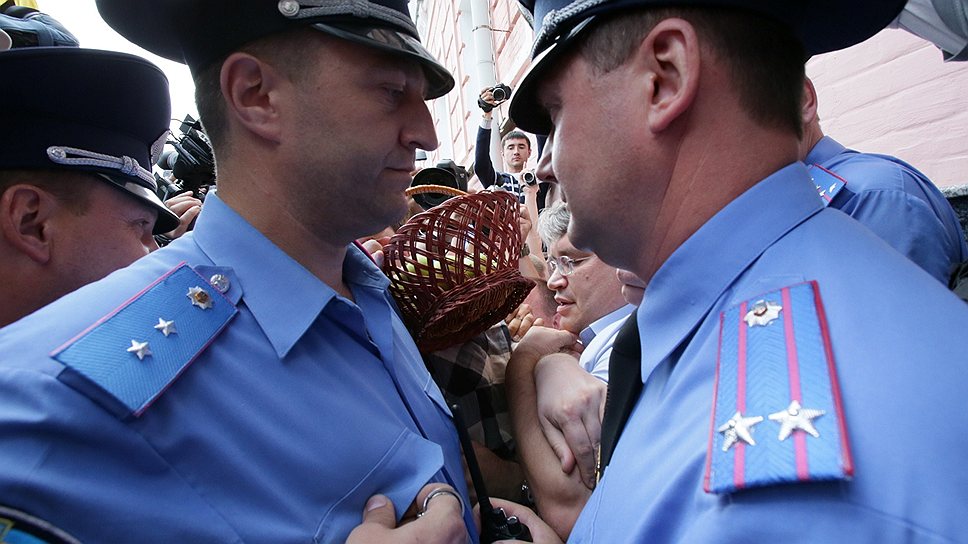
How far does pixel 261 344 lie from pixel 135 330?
0.64 ft

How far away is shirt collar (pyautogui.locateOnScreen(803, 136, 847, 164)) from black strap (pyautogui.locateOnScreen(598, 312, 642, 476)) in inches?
60.3

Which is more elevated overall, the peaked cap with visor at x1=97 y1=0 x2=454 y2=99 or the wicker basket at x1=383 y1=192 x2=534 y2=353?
the peaked cap with visor at x1=97 y1=0 x2=454 y2=99

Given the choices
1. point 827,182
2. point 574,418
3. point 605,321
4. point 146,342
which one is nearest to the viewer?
point 146,342

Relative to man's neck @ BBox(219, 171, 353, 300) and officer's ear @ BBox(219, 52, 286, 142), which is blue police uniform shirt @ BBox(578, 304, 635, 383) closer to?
man's neck @ BBox(219, 171, 353, 300)

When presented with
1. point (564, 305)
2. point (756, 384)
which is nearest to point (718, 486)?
point (756, 384)

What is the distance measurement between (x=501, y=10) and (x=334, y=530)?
10.3 m

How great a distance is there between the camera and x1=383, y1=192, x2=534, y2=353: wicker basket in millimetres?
1298

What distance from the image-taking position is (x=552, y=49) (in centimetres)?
100

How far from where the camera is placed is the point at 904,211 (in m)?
1.82

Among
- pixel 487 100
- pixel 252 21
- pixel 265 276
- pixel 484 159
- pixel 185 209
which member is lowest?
pixel 185 209

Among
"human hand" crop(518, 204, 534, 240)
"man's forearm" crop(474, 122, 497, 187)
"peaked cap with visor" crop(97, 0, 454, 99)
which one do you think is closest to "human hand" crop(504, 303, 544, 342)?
"human hand" crop(518, 204, 534, 240)

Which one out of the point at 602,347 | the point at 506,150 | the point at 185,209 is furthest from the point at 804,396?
the point at 506,150

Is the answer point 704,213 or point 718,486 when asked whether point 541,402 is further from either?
point 718,486

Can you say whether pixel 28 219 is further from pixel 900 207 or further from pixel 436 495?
pixel 900 207
